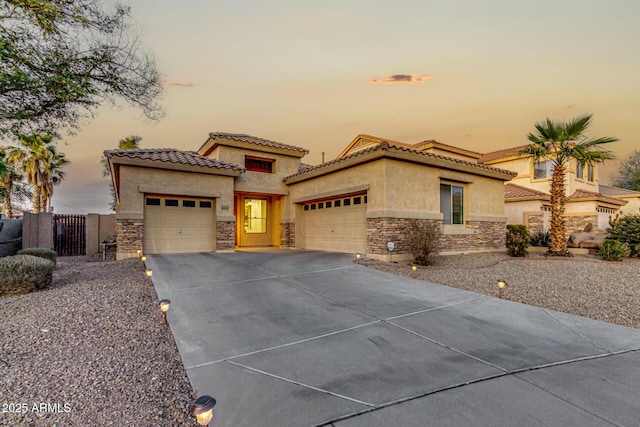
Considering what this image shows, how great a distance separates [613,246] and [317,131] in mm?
15812

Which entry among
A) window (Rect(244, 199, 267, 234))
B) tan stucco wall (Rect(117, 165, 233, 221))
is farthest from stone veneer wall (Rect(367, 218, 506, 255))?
window (Rect(244, 199, 267, 234))

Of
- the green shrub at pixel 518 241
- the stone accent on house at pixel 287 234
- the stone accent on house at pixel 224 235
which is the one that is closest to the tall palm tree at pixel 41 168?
the stone accent on house at pixel 224 235

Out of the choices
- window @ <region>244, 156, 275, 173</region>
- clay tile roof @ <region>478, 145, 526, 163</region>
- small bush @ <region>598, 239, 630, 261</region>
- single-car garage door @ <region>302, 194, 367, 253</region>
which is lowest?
small bush @ <region>598, 239, 630, 261</region>

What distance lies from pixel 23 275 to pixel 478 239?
15.8 m

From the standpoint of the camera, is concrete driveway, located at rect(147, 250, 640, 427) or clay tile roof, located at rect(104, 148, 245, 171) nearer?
concrete driveway, located at rect(147, 250, 640, 427)

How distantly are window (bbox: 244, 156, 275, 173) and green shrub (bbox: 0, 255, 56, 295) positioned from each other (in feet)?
35.1

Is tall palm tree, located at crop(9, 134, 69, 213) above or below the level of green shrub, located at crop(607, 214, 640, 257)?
above

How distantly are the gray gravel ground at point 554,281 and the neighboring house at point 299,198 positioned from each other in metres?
2.01

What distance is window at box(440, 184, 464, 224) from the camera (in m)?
Result: 13.1

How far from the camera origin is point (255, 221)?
1725 cm

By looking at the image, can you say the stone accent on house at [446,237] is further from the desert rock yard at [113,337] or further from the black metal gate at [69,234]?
the black metal gate at [69,234]

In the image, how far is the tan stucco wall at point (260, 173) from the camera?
15.6m

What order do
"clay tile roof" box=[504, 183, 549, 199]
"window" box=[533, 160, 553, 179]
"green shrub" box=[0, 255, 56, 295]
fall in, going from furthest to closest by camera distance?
1. "window" box=[533, 160, 553, 179]
2. "clay tile roof" box=[504, 183, 549, 199]
3. "green shrub" box=[0, 255, 56, 295]

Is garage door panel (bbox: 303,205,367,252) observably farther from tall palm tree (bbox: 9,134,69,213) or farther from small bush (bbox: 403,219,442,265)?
tall palm tree (bbox: 9,134,69,213)
